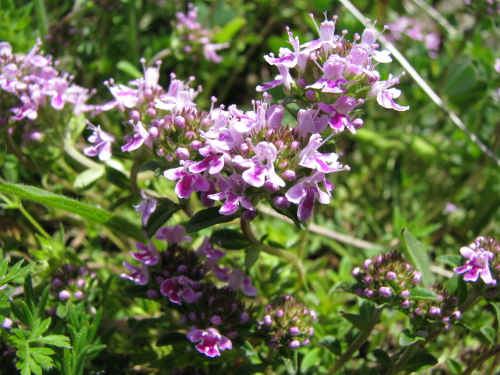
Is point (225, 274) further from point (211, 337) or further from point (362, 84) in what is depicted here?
point (362, 84)

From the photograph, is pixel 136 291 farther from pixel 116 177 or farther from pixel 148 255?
pixel 116 177

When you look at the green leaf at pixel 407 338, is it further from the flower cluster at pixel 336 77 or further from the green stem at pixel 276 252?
the flower cluster at pixel 336 77

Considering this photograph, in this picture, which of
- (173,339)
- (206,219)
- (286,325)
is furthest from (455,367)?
(206,219)

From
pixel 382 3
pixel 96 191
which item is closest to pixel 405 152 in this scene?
pixel 382 3

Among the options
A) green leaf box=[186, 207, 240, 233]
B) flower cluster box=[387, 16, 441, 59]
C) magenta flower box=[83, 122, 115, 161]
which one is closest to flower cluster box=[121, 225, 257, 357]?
green leaf box=[186, 207, 240, 233]

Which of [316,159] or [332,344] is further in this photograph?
[332,344]
